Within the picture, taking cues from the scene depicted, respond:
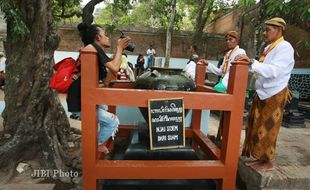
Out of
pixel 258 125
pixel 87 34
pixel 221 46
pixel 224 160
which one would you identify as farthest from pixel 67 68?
pixel 221 46

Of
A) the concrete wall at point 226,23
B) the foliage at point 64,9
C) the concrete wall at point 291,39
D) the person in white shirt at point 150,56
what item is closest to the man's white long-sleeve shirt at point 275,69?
the concrete wall at point 291,39

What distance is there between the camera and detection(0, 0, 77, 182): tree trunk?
12.5 ft

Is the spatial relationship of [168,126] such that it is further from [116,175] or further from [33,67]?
[33,67]

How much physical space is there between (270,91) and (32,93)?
119 inches

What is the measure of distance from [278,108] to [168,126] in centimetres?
122

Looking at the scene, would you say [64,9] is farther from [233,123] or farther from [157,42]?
[157,42]

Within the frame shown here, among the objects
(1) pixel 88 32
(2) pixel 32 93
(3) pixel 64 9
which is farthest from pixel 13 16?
(3) pixel 64 9

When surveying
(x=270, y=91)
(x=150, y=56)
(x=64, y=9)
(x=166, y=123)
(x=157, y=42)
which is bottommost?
(x=166, y=123)

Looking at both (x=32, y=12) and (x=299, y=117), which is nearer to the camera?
(x=32, y=12)

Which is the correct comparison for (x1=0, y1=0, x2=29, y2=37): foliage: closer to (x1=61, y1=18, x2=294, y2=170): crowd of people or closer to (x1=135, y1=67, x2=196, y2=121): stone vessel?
(x1=61, y1=18, x2=294, y2=170): crowd of people

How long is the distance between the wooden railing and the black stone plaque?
0.07 metres

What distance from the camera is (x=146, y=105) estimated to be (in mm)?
2678

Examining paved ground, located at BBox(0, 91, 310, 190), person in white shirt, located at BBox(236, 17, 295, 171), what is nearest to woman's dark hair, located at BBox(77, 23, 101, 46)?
person in white shirt, located at BBox(236, 17, 295, 171)

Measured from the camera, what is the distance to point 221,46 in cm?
1897
